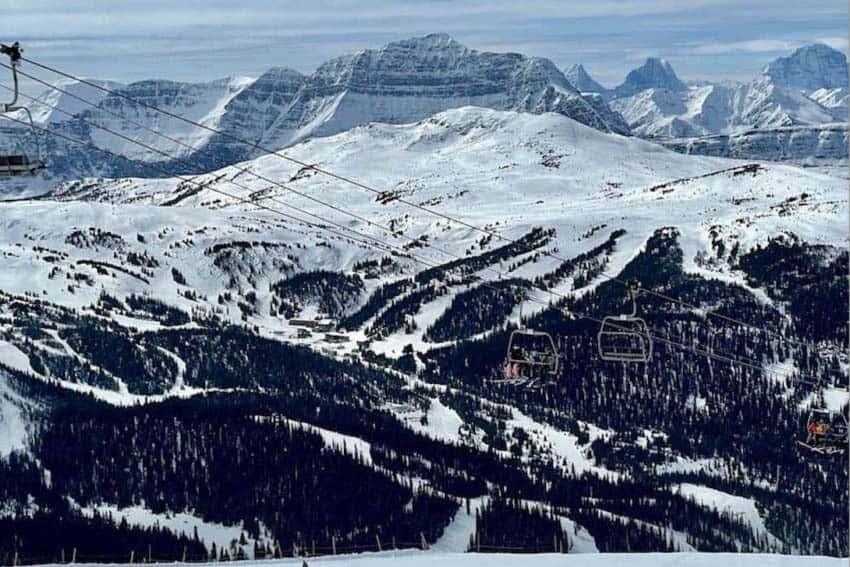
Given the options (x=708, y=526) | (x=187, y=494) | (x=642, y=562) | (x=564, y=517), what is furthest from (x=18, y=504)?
(x=642, y=562)

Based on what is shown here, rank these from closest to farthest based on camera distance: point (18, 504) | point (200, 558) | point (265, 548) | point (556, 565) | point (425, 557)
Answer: point (556, 565) < point (425, 557) < point (200, 558) < point (265, 548) < point (18, 504)

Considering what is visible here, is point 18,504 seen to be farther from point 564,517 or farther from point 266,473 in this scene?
point 564,517

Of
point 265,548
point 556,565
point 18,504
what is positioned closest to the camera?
point 556,565

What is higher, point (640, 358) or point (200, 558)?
point (640, 358)

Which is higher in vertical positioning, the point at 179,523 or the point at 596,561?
the point at 179,523

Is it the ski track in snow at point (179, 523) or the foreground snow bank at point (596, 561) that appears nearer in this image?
the foreground snow bank at point (596, 561)

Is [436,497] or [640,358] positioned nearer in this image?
[640,358]

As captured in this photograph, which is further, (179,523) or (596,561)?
(179,523)

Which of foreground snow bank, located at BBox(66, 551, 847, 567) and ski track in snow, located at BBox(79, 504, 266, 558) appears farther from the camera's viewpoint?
ski track in snow, located at BBox(79, 504, 266, 558)

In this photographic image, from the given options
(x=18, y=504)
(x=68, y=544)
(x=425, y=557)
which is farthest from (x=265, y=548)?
(x=425, y=557)

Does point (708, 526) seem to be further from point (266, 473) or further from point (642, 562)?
point (642, 562)
